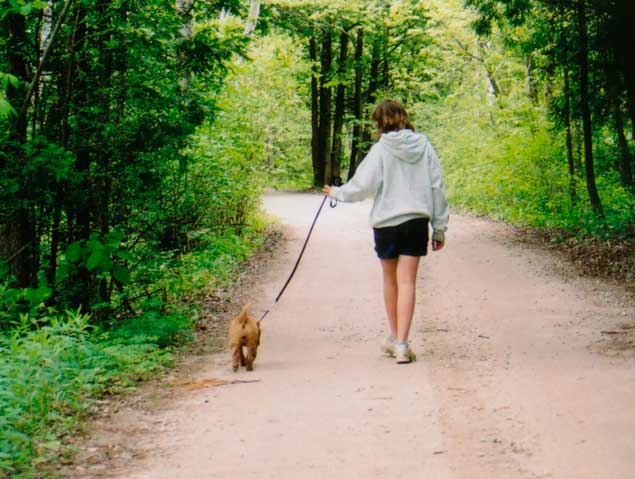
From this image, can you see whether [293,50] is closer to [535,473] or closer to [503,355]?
[503,355]

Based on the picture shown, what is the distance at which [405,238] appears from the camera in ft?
20.6

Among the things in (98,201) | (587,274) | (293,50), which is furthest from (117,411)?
(293,50)

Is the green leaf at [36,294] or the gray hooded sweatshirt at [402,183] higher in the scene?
the gray hooded sweatshirt at [402,183]

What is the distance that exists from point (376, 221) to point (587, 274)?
5779mm

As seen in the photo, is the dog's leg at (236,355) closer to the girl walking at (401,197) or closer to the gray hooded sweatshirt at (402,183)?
the girl walking at (401,197)

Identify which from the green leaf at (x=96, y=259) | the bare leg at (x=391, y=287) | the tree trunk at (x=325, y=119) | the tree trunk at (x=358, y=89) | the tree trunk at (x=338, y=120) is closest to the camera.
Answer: the green leaf at (x=96, y=259)

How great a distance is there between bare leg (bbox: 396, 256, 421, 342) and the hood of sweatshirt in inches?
32.6

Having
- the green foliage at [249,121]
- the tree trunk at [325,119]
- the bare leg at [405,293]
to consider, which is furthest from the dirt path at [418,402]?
the tree trunk at [325,119]

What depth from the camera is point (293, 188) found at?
39.7 metres

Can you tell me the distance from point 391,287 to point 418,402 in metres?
1.48

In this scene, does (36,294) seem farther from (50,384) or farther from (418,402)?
(418,402)

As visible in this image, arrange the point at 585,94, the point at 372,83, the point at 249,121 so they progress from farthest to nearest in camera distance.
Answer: the point at 372,83, the point at 249,121, the point at 585,94

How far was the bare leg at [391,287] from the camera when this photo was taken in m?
6.41

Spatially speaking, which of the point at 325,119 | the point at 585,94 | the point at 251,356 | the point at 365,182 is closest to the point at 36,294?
the point at 251,356
